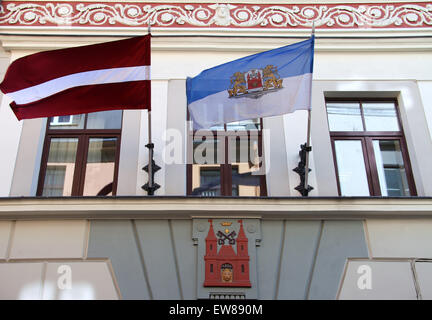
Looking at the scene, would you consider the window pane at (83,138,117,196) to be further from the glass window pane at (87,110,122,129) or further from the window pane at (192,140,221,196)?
the window pane at (192,140,221,196)

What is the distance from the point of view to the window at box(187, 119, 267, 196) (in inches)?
305

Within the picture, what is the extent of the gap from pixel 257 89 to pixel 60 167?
3398mm

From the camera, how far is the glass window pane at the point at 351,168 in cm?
774

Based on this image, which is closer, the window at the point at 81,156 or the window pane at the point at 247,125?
the window at the point at 81,156

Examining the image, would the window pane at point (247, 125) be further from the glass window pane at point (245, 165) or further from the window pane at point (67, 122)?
the window pane at point (67, 122)

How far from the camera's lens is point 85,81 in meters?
7.09

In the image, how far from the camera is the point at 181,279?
6648 millimetres

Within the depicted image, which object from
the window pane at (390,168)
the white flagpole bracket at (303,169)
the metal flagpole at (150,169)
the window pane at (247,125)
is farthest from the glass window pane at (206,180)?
the window pane at (390,168)

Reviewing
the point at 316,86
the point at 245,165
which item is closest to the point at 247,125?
the point at 245,165

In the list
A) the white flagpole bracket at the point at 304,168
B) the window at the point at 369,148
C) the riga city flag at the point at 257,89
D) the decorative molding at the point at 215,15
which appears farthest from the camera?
the decorative molding at the point at 215,15

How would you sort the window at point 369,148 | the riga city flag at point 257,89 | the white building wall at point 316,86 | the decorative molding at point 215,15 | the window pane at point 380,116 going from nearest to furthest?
the riga city flag at point 257,89 → the white building wall at point 316,86 → the window at point 369,148 → the window pane at point 380,116 → the decorative molding at point 215,15

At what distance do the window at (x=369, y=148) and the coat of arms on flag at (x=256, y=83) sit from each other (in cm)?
171
